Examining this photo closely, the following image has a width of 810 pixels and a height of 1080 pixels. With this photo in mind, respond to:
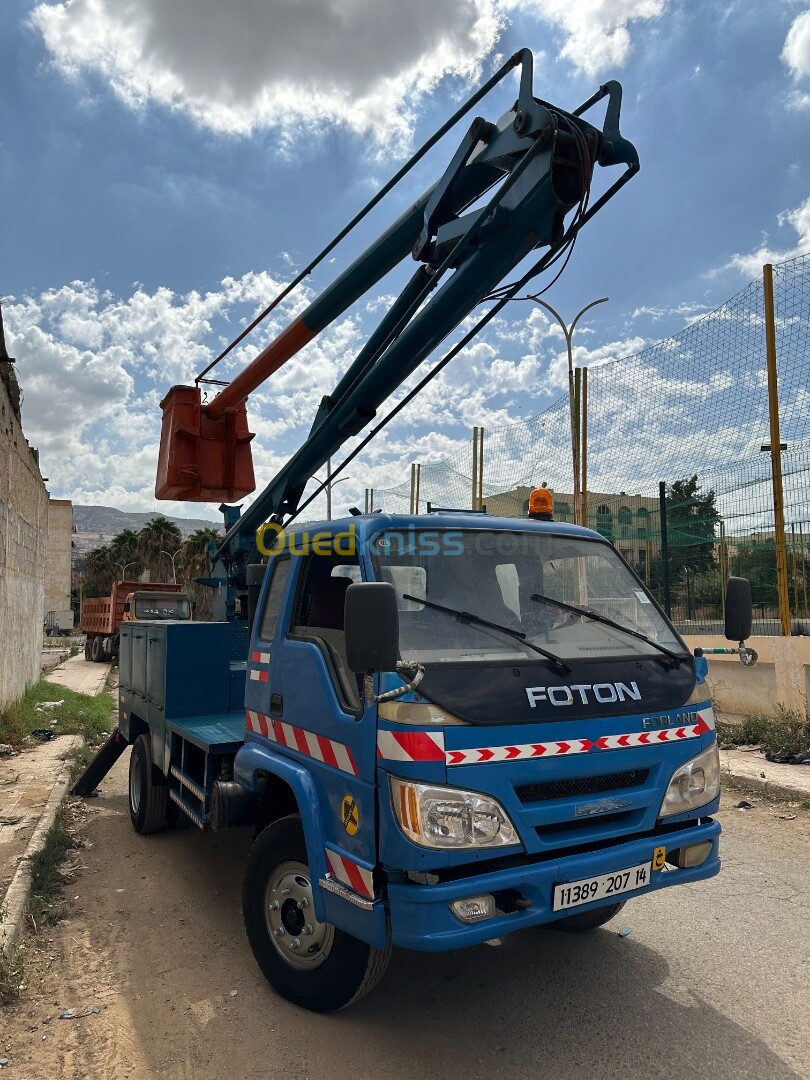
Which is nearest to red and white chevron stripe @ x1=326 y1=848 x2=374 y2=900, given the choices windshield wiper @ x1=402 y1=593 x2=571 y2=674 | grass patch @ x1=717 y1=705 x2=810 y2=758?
windshield wiper @ x1=402 y1=593 x2=571 y2=674

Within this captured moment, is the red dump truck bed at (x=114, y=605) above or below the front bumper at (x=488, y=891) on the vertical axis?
above

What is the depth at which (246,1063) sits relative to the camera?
10.6 ft

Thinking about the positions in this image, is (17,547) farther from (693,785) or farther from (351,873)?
(693,785)

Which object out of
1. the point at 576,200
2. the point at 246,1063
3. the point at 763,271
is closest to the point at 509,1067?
the point at 246,1063

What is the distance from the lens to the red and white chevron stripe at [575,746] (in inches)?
118

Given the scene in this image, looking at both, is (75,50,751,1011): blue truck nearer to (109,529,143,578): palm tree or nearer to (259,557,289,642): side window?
(259,557,289,642): side window

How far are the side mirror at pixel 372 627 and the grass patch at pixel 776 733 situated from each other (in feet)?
22.8

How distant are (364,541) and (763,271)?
6999mm

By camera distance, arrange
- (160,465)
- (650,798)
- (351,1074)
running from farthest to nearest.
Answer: (160,465) < (650,798) < (351,1074)

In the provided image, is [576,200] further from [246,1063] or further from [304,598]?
[246,1063]

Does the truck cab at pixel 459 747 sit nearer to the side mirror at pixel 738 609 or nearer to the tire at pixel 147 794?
the side mirror at pixel 738 609

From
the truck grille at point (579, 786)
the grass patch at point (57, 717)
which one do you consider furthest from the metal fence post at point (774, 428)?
the grass patch at point (57, 717)

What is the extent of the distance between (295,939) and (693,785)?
6.39 feet

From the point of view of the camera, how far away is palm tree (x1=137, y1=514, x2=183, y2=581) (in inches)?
2060
